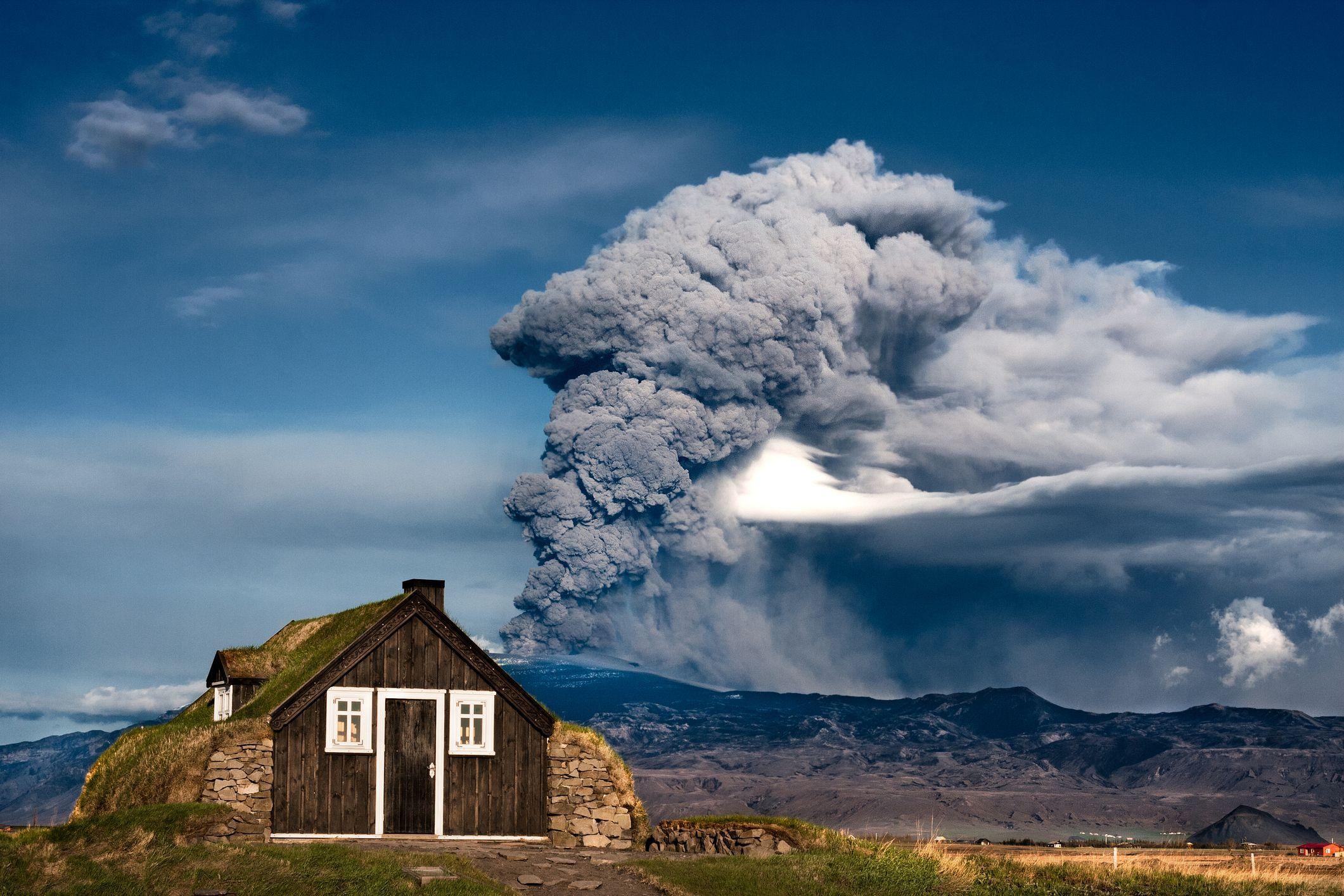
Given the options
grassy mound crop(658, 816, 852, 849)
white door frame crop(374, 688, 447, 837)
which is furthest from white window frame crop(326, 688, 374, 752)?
grassy mound crop(658, 816, 852, 849)

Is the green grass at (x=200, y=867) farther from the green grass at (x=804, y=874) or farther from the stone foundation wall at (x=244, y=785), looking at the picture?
the stone foundation wall at (x=244, y=785)

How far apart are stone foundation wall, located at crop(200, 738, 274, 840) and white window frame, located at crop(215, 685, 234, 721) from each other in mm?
5478

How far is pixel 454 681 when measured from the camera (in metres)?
37.2

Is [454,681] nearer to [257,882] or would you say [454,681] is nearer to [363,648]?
[363,648]

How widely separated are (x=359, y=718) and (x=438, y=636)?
9.43 ft

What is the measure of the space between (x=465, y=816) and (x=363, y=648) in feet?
16.5

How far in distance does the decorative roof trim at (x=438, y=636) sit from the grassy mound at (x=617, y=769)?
0.57m

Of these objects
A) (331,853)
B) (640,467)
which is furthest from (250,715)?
(640,467)

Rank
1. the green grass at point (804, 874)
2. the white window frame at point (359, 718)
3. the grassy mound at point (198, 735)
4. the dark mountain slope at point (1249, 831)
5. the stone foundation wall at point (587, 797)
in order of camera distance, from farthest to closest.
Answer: the dark mountain slope at point (1249, 831) → the stone foundation wall at point (587, 797) → the white window frame at point (359, 718) → the grassy mound at point (198, 735) → the green grass at point (804, 874)

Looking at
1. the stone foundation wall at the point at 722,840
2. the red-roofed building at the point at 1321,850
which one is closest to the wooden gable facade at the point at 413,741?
the stone foundation wall at the point at 722,840

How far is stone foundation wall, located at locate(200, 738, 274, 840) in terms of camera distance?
3388 cm

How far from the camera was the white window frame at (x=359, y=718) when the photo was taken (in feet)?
117

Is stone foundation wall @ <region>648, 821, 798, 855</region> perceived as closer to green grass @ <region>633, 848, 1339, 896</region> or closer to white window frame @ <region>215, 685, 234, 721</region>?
green grass @ <region>633, 848, 1339, 896</region>

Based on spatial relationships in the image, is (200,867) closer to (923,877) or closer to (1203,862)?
(923,877)
